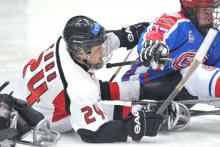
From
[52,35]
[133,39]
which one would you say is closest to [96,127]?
[133,39]

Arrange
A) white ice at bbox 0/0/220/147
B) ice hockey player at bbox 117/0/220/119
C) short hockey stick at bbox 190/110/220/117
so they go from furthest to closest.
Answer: white ice at bbox 0/0/220/147 → short hockey stick at bbox 190/110/220/117 → ice hockey player at bbox 117/0/220/119

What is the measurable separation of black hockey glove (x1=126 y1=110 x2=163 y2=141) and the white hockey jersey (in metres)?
0.11

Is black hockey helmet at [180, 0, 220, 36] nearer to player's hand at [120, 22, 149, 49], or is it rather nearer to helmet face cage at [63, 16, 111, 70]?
player's hand at [120, 22, 149, 49]

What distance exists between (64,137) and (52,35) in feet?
6.89

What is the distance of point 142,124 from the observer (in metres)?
2.40

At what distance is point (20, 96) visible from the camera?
2719mm

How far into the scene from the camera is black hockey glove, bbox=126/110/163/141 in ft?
7.88

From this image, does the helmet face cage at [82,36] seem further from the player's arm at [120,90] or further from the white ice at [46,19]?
the white ice at [46,19]

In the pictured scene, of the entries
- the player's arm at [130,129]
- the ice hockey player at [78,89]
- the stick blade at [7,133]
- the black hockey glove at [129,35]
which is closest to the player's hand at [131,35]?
the black hockey glove at [129,35]

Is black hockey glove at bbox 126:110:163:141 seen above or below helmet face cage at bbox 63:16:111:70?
below

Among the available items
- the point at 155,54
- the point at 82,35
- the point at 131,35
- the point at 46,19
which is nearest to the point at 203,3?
the point at 155,54

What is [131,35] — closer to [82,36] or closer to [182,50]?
[182,50]

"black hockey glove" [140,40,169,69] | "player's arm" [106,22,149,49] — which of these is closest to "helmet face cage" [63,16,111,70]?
"black hockey glove" [140,40,169,69]

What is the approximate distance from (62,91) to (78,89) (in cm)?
10
